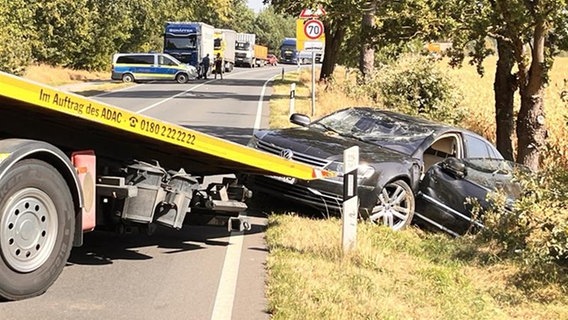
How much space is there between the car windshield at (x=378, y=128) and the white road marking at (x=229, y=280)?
2.80 m

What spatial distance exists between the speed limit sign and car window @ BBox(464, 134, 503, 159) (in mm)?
9553

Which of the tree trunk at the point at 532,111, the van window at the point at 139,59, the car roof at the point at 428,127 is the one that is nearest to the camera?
the car roof at the point at 428,127

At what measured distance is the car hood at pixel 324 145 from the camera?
857 cm

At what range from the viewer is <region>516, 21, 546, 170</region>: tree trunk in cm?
1238

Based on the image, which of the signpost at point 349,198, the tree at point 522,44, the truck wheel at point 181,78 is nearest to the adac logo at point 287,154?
the signpost at point 349,198

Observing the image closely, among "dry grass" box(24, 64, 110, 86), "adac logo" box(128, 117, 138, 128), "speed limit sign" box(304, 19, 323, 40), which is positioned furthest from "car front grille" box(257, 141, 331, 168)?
"dry grass" box(24, 64, 110, 86)

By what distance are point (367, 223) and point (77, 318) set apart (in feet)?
13.8

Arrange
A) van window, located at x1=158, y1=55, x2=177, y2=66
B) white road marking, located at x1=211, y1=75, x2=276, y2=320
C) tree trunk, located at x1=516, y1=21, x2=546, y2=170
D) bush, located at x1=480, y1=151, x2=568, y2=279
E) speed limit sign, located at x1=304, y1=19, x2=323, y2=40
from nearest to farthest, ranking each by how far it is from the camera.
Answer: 1. white road marking, located at x1=211, y1=75, x2=276, y2=320
2. bush, located at x1=480, y1=151, x2=568, y2=279
3. tree trunk, located at x1=516, y1=21, x2=546, y2=170
4. speed limit sign, located at x1=304, y1=19, x2=323, y2=40
5. van window, located at x1=158, y1=55, x2=177, y2=66

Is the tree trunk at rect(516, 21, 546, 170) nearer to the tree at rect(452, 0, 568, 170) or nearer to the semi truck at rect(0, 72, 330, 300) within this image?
the tree at rect(452, 0, 568, 170)

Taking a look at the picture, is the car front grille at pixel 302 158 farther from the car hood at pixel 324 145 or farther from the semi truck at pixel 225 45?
the semi truck at pixel 225 45

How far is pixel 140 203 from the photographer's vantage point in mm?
5996

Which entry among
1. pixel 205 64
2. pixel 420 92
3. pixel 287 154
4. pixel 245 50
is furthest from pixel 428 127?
pixel 245 50

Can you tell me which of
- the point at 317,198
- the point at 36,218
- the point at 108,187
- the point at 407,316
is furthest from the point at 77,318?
the point at 317,198

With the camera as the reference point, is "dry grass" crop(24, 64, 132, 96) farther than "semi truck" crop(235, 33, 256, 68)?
No
